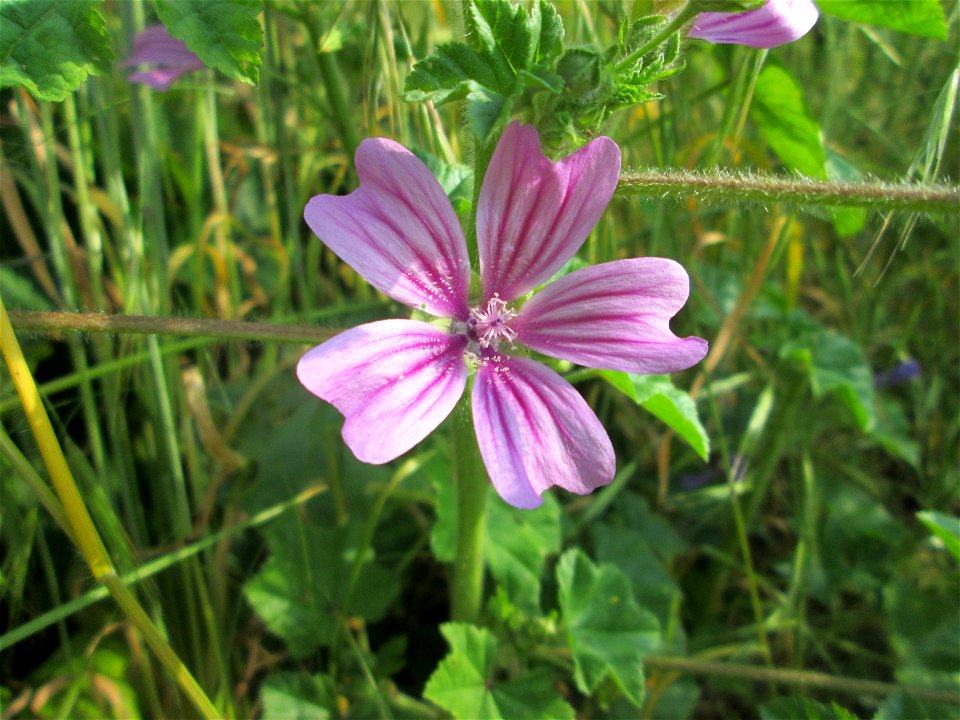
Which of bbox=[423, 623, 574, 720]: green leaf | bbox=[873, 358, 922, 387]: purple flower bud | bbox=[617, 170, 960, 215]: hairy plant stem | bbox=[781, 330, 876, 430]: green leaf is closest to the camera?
bbox=[617, 170, 960, 215]: hairy plant stem

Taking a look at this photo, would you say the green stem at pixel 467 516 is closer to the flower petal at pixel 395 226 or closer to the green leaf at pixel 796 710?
the flower petal at pixel 395 226

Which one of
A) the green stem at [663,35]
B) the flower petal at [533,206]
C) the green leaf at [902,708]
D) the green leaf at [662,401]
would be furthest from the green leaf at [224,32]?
the green leaf at [902,708]

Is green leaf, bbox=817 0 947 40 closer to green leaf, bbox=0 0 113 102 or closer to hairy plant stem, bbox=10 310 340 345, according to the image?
hairy plant stem, bbox=10 310 340 345

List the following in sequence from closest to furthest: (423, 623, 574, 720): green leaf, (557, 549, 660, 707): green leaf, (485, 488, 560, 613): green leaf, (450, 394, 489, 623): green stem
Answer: (450, 394, 489, 623): green stem < (423, 623, 574, 720): green leaf < (557, 549, 660, 707): green leaf < (485, 488, 560, 613): green leaf

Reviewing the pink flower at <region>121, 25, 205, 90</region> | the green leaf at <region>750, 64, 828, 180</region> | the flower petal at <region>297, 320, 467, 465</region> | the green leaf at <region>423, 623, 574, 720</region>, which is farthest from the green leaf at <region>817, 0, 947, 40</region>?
the green leaf at <region>423, 623, 574, 720</region>

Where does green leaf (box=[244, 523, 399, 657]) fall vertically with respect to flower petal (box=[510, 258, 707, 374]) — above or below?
below

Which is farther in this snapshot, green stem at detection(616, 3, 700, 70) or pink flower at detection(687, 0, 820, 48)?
pink flower at detection(687, 0, 820, 48)
